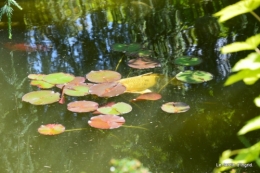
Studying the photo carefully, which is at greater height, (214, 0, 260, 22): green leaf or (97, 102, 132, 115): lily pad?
(214, 0, 260, 22): green leaf

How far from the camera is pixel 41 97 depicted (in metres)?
1.94

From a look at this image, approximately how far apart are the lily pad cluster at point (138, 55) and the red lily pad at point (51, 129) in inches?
25.4

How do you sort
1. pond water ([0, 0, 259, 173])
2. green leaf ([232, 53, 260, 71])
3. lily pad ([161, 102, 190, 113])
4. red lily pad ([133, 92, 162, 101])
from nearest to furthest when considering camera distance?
green leaf ([232, 53, 260, 71]), pond water ([0, 0, 259, 173]), lily pad ([161, 102, 190, 113]), red lily pad ([133, 92, 162, 101])

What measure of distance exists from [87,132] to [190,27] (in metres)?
1.35

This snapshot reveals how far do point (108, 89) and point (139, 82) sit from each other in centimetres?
18

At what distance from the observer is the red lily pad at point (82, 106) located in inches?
72.2

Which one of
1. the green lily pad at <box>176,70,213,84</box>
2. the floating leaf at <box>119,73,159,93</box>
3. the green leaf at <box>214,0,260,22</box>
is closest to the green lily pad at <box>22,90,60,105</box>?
the floating leaf at <box>119,73,159,93</box>

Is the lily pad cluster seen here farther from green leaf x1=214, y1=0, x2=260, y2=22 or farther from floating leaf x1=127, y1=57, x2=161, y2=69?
green leaf x1=214, y1=0, x2=260, y2=22

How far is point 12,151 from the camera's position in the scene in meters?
1.65

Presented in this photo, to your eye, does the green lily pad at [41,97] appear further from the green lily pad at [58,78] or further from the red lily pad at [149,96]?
the red lily pad at [149,96]

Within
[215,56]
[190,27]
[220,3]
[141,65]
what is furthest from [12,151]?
[220,3]

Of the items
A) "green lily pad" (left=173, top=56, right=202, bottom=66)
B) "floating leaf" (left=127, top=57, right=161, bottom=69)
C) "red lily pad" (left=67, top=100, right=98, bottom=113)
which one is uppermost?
"floating leaf" (left=127, top=57, right=161, bottom=69)

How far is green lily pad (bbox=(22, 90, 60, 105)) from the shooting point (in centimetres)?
191

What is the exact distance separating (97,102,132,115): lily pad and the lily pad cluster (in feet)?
1.35
